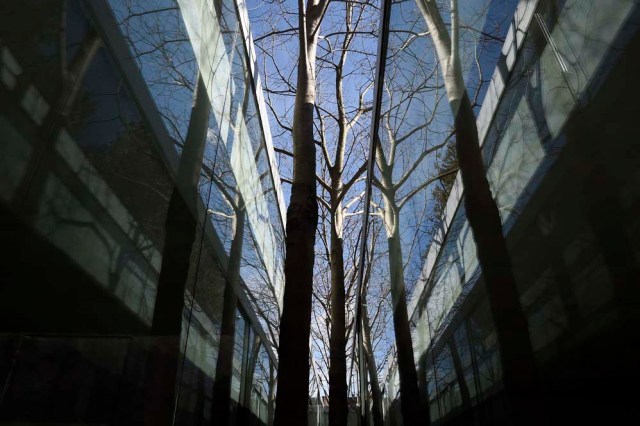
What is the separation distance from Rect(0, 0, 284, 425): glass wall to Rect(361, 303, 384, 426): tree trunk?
6.05 meters

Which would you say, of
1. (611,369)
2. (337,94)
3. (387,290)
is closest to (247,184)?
(387,290)

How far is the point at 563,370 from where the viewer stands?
39.4 inches

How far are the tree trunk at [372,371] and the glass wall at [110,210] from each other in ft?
19.9

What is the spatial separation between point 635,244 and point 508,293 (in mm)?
578

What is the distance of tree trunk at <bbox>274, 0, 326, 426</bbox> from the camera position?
2969 millimetres

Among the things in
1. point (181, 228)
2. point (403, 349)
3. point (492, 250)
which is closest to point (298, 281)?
point (181, 228)

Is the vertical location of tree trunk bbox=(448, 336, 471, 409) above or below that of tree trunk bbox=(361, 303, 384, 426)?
below

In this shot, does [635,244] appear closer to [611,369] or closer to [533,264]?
[611,369]

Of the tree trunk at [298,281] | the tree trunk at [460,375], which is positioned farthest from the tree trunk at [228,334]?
the tree trunk at [460,375]

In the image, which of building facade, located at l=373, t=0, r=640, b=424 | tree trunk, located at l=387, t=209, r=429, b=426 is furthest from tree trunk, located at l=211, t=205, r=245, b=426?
building facade, located at l=373, t=0, r=640, b=424

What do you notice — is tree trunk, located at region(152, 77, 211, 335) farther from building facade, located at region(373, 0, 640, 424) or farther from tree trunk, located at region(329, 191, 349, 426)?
tree trunk, located at region(329, 191, 349, 426)

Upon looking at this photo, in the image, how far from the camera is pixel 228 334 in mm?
3885

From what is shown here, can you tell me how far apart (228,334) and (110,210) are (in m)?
2.19

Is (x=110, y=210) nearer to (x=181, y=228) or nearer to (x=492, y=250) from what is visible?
(x=181, y=228)
